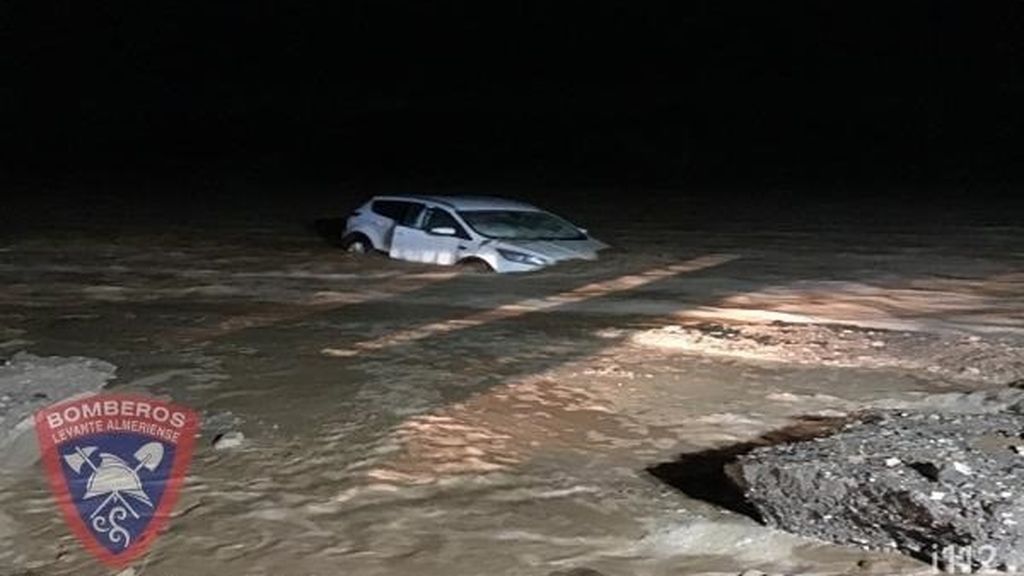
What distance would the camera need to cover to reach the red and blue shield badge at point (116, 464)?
786cm

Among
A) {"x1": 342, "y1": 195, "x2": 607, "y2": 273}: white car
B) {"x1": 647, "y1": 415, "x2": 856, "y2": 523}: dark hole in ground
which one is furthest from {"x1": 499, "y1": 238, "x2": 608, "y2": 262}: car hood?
{"x1": 647, "y1": 415, "x2": 856, "y2": 523}: dark hole in ground

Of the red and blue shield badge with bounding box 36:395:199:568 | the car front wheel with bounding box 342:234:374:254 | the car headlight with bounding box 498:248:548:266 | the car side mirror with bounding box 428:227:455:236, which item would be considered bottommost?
the red and blue shield badge with bounding box 36:395:199:568

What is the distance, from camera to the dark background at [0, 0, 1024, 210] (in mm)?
47312

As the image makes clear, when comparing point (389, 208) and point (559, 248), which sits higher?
point (389, 208)

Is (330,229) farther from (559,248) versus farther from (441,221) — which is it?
(559,248)

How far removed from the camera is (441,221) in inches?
784

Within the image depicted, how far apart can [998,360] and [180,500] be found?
783 cm

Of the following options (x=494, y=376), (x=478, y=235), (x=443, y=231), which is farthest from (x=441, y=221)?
(x=494, y=376)

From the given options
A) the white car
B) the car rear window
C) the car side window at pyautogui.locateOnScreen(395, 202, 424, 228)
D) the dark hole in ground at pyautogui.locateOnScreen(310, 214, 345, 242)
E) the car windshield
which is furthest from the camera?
the dark hole in ground at pyautogui.locateOnScreen(310, 214, 345, 242)

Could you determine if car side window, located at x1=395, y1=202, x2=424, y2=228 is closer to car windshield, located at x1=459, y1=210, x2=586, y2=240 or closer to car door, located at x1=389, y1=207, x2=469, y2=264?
car door, located at x1=389, y1=207, x2=469, y2=264

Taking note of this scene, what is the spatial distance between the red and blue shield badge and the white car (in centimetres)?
850

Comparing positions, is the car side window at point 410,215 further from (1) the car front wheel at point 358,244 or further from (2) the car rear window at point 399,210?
(1) the car front wheel at point 358,244

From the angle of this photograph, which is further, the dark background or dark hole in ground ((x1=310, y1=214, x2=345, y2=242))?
the dark background

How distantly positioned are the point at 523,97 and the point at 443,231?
41461mm
